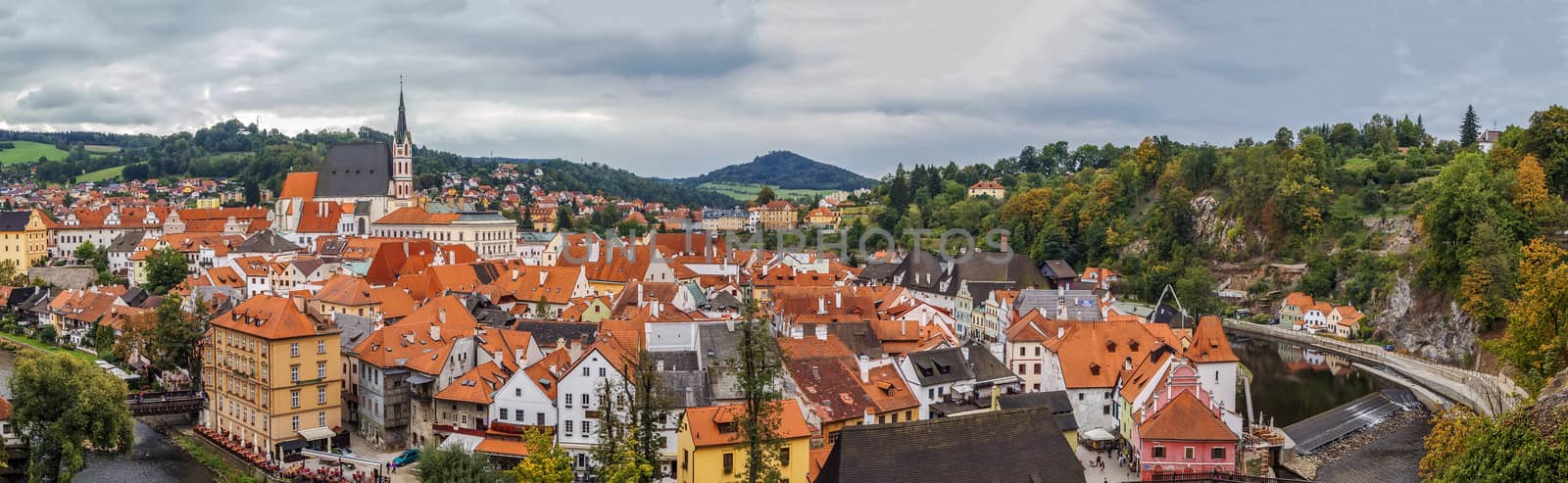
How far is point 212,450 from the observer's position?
32781 mm

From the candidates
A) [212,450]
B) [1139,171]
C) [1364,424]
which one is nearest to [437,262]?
[212,450]

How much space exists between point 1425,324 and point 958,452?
143ft

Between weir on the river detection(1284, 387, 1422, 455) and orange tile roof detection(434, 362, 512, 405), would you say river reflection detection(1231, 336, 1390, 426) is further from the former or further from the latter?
orange tile roof detection(434, 362, 512, 405)

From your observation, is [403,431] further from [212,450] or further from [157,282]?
[157,282]

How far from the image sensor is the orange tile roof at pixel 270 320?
30891 mm

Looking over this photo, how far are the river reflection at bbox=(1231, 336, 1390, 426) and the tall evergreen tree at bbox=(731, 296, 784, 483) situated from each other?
842 inches

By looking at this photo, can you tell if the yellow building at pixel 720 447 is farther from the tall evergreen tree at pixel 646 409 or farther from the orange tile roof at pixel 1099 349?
the orange tile roof at pixel 1099 349

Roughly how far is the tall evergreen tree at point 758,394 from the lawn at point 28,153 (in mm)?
174561

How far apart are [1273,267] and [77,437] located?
69760 mm

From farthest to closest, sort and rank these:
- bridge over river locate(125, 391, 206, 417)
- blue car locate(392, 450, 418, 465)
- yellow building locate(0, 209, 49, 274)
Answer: yellow building locate(0, 209, 49, 274) < bridge over river locate(125, 391, 206, 417) < blue car locate(392, 450, 418, 465)

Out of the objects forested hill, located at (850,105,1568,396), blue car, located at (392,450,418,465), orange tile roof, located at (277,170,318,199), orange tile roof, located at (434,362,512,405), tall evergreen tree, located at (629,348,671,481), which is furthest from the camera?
orange tile roof, located at (277,170,318,199)

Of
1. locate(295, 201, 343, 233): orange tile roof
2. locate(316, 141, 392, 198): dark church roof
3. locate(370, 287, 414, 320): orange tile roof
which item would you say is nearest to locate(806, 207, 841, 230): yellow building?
locate(316, 141, 392, 198): dark church roof

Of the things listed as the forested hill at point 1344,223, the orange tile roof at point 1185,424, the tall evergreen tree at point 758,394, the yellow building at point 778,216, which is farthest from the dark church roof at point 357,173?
the orange tile roof at point 1185,424

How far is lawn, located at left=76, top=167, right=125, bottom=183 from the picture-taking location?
143000 millimetres
